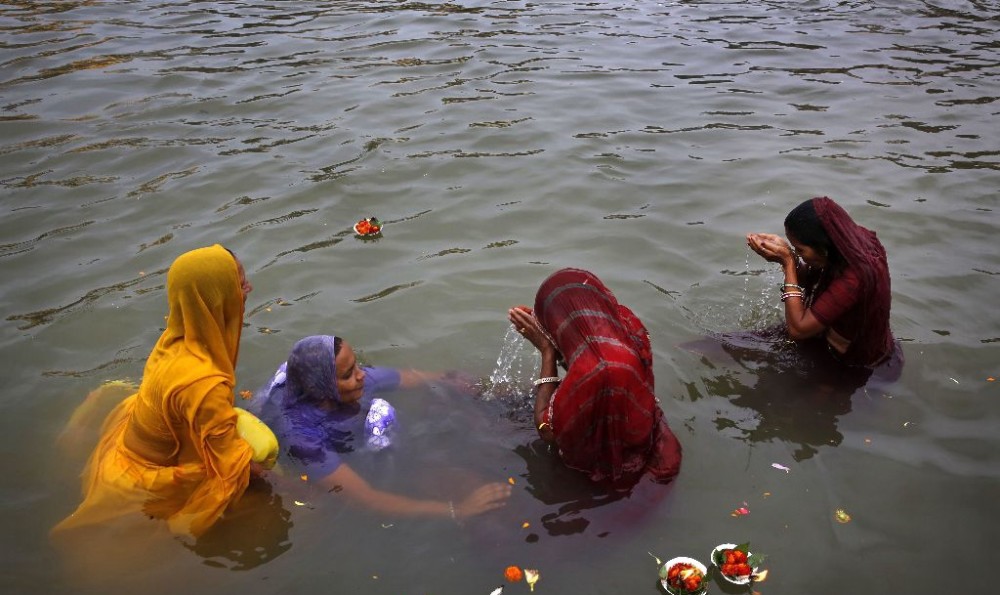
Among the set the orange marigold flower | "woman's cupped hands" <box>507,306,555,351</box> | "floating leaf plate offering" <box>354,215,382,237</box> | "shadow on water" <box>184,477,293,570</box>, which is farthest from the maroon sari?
"floating leaf plate offering" <box>354,215,382,237</box>

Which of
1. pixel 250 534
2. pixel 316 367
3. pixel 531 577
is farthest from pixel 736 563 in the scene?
pixel 250 534

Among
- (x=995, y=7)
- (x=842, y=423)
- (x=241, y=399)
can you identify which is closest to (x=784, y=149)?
(x=842, y=423)

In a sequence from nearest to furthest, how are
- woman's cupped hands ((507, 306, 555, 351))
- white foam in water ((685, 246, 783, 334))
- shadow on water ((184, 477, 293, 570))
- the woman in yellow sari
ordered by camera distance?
1. the woman in yellow sari
2. shadow on water ((184, 477, 293, 570))
3. woman's cupped hands ((507, 306, 555, 351))
4. white foam in water ((685, 246, 783, 334))

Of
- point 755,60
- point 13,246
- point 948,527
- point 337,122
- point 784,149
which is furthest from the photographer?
point 755,60

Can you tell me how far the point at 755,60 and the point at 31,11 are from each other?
11.7m

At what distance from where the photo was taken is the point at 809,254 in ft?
16.7

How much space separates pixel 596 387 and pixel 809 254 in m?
2.20

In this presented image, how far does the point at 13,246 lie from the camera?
6684 millimetres

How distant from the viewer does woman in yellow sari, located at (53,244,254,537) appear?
380 cm

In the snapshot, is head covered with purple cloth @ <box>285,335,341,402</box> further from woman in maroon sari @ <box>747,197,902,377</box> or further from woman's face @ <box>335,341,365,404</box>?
woman in maroon sari @ <box>747,197,902,377</box>

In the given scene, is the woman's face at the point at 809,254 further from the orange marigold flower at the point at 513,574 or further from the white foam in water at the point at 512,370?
the orange marigold flower at the point at 513,574

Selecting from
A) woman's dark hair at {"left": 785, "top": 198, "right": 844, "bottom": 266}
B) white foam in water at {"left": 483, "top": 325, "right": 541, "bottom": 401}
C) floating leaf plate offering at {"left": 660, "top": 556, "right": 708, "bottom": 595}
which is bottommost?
white foam in water at {"left": 483, "top": 325, "right": 541, "bottom": 401}

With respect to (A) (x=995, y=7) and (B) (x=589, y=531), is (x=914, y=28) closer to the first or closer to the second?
(A) (x=995, y=7)

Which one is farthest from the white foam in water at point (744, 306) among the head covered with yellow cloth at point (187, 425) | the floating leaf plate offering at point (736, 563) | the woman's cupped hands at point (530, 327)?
the head covered with yellow cloth at point (187, 425)
